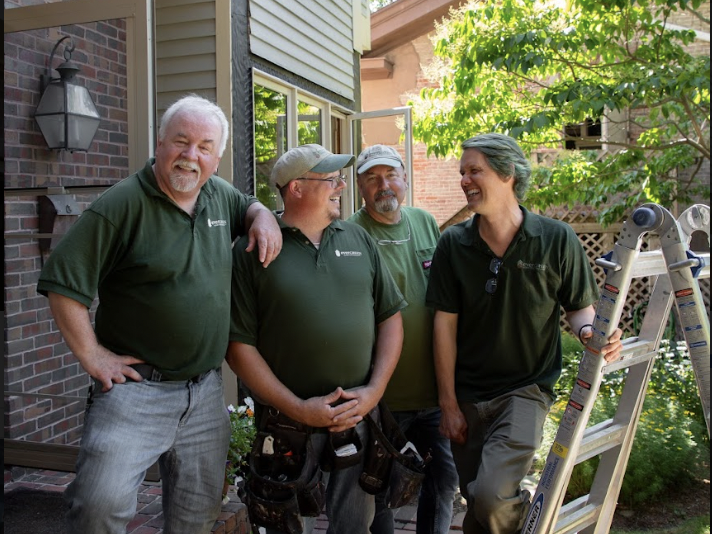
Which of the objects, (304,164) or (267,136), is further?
(267,136)

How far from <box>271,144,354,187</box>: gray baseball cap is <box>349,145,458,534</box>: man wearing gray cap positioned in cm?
45

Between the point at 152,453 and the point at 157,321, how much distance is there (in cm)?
45

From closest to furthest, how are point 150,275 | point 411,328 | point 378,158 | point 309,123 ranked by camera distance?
point 150,275
point 411,328
point 378,158
point 309,123

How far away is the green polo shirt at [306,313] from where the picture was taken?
102 inches

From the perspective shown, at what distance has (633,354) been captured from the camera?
267 centimetres

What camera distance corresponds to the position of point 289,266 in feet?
8.63

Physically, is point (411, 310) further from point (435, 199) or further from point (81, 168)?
point (435, 199)

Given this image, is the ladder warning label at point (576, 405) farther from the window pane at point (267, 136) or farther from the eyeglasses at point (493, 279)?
the window pane at point (267, 136)

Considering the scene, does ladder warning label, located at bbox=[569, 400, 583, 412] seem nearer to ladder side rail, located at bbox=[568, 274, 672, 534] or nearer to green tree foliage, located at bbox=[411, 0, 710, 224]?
ladder side rail, located at bbox=[568, 274, 672, 534]

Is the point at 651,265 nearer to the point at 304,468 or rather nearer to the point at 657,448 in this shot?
the point at 304,468

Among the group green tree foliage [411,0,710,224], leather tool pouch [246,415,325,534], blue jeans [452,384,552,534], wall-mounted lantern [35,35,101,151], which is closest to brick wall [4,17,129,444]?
wall-mounted lantern [35,35,101,151]

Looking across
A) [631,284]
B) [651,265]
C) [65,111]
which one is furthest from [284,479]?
[631,284]

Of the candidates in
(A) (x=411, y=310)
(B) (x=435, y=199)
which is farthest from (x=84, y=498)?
(B) (x=435, y=199)

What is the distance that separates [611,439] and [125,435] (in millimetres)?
1796
